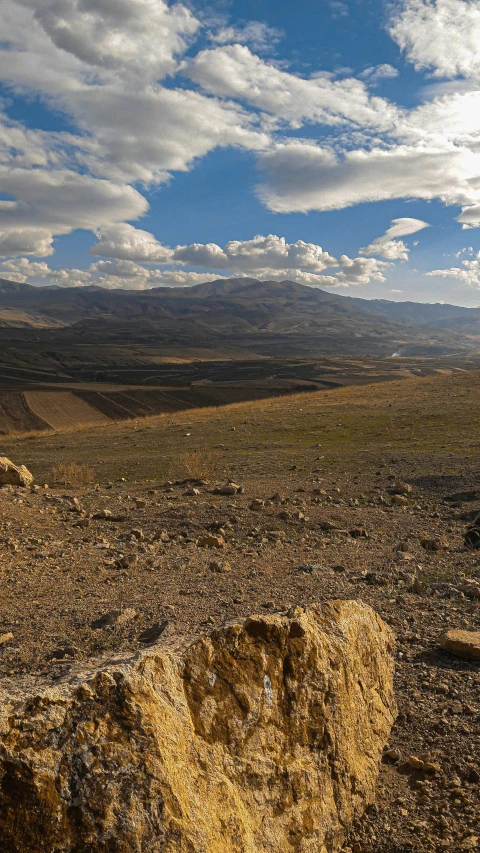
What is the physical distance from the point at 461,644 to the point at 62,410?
2626 inches

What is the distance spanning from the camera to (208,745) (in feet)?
11.3

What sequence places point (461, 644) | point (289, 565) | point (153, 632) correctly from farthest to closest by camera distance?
point (289, 565) < point (153, 632) < point (461, 644)

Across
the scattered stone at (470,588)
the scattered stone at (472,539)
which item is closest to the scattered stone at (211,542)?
the scattered stone at (470,588)

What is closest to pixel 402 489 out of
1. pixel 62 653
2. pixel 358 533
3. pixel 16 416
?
pixel 358 533

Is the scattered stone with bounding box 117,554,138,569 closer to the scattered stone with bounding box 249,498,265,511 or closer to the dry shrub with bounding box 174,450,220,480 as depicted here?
the scattered stone with bounding box 249,498,265,511

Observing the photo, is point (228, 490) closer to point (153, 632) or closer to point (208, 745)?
point (153, 632)

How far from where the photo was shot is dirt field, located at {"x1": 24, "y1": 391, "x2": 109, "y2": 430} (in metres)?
60.2

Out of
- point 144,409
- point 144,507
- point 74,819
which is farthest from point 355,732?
point 144,409

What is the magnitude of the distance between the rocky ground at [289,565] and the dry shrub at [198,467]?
0.42 feet

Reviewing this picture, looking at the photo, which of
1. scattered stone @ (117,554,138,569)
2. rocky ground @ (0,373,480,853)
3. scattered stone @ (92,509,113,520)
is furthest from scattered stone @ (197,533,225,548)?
scattered stone @ (92,509,113,520)

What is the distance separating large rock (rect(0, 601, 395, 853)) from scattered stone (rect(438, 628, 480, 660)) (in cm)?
157

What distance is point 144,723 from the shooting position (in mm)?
3104

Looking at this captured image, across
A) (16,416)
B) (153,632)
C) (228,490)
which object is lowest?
(16,416)

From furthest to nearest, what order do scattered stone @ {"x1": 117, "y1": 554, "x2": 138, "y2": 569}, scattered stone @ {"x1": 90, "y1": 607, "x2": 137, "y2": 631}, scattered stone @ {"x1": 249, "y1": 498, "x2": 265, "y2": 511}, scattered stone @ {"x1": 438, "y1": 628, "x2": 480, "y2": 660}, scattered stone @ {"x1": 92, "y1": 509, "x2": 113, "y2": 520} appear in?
scattered stone @ {"x1": 249, "y1": 498, "x2": 265, "y2": 511} < scattered stone @ {"x1": 92, "y1": 509, "x2": 113, "y2": 520} < scattered stone @ {"x1": 117, "y1": 554, "x2": 138, "y2": 569} < scattered stone @ {"x1": 90, "y1": 607, "x2": 137, "y2": 631} < scattered stone @ {"x1": 438, "y1": 628, "x2": 480, "y2": 660}
